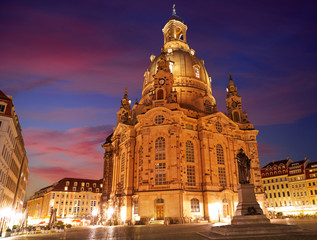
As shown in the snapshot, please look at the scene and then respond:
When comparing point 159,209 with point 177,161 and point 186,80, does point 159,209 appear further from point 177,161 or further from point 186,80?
point 186,80

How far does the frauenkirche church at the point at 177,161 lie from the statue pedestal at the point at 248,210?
21185 millimetres

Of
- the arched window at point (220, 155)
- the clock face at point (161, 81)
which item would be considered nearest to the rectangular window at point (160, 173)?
the arched window at point (220, 155)

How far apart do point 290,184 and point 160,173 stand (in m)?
57.1

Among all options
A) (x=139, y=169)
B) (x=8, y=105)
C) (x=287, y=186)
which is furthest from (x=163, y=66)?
(x=287, y=186)

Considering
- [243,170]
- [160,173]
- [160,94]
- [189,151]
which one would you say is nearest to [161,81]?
[160,94]

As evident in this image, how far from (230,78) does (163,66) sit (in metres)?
21.1

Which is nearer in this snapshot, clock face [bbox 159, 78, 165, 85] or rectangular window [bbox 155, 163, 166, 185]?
rectangular window [bbox 155, 163, 166, 185]

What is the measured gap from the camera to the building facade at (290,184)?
7444 centimetres

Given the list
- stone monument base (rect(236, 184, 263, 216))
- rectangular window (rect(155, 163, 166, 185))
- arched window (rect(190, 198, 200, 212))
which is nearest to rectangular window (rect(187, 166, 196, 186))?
arched window (rect(190, 198, 200, 212))

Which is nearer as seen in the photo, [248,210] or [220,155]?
[248,210]

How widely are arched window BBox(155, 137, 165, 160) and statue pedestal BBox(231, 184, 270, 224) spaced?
2519cm

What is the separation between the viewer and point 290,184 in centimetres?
8075

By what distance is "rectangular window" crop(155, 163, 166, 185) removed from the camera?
145 ft

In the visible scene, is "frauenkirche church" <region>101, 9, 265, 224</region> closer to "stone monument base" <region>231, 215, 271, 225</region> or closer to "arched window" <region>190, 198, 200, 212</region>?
"arched window" <region>190, 198, 200, 212</region>
